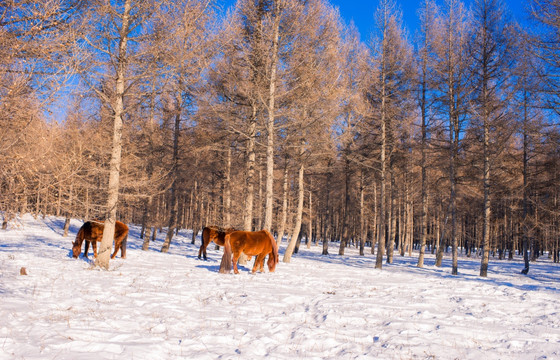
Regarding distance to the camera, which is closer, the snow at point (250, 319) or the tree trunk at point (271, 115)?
the snow at point (250, 319)

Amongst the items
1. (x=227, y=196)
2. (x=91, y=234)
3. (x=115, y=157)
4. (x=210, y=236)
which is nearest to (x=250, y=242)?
(x=115, y=157)

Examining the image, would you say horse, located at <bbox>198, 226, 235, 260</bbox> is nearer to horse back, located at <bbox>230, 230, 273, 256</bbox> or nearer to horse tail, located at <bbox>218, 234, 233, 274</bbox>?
horse back, located at <bbox>230, 230, 273, 256</bbox>

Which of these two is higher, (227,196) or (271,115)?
(271,115)

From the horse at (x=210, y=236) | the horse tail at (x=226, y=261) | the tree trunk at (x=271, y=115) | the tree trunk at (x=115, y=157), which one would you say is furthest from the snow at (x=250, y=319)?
the horse at (x=210, y=236)

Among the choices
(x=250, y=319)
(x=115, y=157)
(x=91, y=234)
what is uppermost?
(x=115, y=157)

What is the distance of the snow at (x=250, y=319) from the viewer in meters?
3.68

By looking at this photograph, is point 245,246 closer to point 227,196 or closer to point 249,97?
point 249,97

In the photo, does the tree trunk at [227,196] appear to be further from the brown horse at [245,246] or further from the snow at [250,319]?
the snow at [250,319]

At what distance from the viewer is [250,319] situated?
494 centimetres

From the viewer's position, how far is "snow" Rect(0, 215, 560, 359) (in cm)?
368

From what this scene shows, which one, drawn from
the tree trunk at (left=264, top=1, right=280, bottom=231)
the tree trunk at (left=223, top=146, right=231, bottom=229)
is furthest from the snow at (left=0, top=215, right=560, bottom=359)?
the tree trunk at (left=223, top=146, right=231, bottom=229)

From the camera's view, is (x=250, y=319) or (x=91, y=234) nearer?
(x=250, y=319)

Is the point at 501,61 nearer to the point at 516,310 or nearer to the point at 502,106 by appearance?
the point at 502,106

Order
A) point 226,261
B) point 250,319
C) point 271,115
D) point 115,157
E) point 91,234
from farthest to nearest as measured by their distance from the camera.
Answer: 1. point 271,115
2. point 91,234
3. point 226,261
4. point 115,157
5. point 250,319
